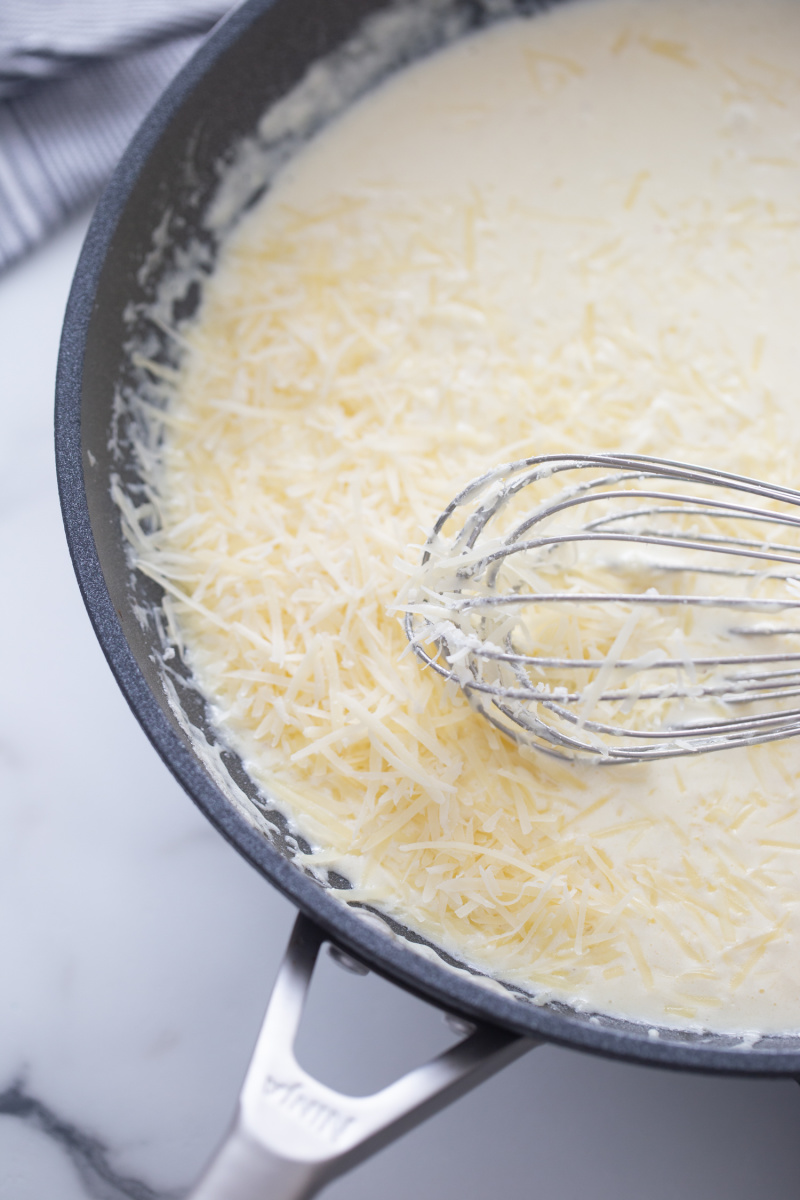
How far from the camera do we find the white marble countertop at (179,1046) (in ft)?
3.41

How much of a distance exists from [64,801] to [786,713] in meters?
0.85

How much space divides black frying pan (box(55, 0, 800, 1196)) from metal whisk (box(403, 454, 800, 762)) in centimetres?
25

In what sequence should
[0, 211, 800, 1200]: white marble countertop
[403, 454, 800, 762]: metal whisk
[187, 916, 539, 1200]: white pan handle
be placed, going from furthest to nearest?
[0, 211, 800, 1200]: white marble countertop, [403, 454, 800, 762]: metal whisk, [187, 916, 539, 1200]: white pan handle

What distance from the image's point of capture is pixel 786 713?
926 millimetres

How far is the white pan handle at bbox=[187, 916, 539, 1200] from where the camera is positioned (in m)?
0.69

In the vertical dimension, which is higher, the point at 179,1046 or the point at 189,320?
the point at 189,320

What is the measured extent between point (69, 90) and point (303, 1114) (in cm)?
139

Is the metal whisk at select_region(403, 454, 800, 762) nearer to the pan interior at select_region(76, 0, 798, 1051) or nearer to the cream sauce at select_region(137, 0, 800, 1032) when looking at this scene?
the cream sauce at select_region(137, 0, 800, 1032)

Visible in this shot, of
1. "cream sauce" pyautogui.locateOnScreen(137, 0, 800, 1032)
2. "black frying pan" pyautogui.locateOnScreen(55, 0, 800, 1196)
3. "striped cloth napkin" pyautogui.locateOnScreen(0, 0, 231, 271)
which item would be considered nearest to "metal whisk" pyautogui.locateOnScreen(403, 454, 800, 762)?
"cream sauce" pyautogui.locateOnScreen(137, 0, 800, 1032)

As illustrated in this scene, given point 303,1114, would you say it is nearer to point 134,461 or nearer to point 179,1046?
point 179,1046

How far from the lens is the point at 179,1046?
42.1 inches

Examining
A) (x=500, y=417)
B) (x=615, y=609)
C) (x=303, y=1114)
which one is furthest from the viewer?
(x=500, y=417)

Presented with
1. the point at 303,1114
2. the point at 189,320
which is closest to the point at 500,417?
the point at 189,320

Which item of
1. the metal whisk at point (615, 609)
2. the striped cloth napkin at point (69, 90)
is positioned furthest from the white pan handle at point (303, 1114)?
the striped cloth napkin at point (69, 90)
